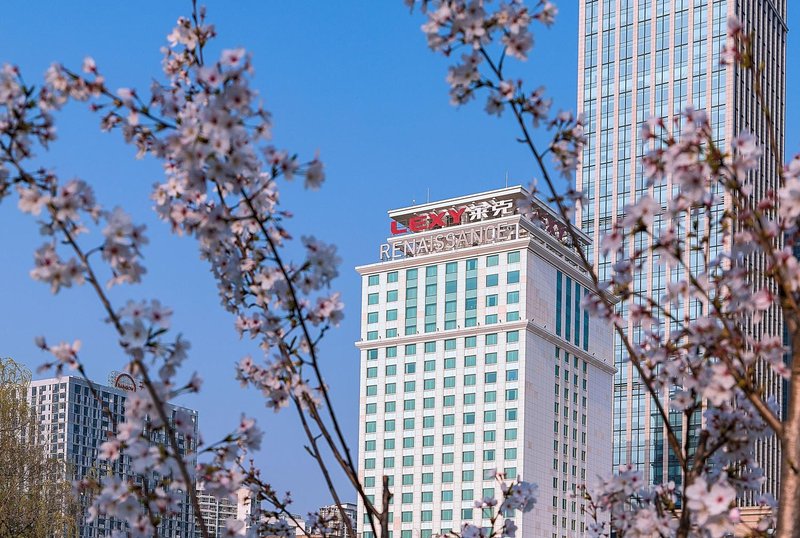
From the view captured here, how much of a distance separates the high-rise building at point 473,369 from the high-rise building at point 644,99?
9.40 meters

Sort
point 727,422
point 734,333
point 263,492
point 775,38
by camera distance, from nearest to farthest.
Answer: point 734,333 < point 727,422 < point 263,492 < point 775,38

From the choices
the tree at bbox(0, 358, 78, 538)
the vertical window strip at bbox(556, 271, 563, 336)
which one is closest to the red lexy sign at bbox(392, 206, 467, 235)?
the vertical window strip at bbox(556, 271, 563, 336)

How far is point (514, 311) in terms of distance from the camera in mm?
94188

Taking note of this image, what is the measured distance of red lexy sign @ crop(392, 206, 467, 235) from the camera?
3937 inches

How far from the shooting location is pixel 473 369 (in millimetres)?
95750

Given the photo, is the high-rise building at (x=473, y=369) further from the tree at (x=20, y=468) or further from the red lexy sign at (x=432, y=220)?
the tree at (x=20, y=468)

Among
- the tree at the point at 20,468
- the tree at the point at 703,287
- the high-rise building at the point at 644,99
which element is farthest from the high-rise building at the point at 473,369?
the tree at the point at 703,287

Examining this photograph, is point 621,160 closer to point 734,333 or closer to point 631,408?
point 631,408

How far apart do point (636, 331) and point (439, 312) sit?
884 inches

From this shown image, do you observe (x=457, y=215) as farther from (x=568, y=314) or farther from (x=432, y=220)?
(x=568, y=314)

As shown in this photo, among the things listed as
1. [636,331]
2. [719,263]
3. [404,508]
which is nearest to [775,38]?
[636,331]

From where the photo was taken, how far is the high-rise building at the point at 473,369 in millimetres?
92312

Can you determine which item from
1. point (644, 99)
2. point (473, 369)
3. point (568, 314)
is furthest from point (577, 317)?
point (644, 99)

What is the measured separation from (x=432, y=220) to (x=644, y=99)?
31647 millimetres
